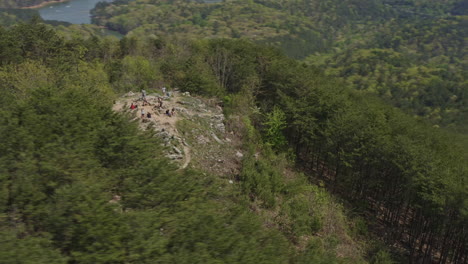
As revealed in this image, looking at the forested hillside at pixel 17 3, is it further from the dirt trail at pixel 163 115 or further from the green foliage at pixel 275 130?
the green foliage at pixel 275 130

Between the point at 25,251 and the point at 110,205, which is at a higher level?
the point at 25,251

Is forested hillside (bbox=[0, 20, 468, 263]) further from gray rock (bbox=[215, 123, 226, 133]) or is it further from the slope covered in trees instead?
gray rock (bbox=[215, 123, 226, 133])

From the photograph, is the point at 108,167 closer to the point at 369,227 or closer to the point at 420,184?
the point at 420,184

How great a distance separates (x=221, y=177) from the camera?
27.5 metres

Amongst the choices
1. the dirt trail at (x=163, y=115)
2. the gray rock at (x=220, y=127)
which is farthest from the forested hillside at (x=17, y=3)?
the gray rock at (x=220, y=127)

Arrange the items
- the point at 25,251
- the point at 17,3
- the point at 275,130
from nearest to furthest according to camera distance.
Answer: the point at 25,251
the point at 275,130
the point at 17,3

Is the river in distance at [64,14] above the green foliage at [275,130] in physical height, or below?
above

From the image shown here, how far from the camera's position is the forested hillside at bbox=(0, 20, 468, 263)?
11.3 m

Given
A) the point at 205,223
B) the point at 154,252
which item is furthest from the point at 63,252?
the point at 205,223

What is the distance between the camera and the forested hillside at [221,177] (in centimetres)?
1127

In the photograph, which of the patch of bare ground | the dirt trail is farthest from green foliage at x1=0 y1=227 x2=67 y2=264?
the dirt trail

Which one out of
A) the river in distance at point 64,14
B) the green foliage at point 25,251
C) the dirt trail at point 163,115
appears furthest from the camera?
the river in distance at point 64,14

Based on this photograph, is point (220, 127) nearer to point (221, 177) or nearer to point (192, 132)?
point (192, 132)

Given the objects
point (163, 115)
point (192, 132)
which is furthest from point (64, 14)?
point (192, 132)
